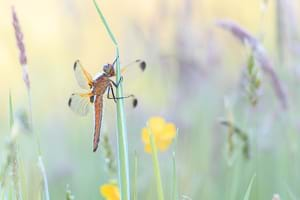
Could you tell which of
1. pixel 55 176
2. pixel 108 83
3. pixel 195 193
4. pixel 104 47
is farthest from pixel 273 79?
pixel 104 47

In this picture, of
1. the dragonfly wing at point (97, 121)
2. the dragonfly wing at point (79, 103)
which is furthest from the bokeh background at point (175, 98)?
the dragonfly wing at point (97, 121)

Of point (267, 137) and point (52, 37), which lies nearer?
point (267, 137)

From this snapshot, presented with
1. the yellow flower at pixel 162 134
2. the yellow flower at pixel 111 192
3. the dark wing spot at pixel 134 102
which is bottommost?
the yellow flower at pixel 111 192

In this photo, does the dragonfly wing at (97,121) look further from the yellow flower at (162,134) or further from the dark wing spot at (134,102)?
the yellow flower at (162,134)

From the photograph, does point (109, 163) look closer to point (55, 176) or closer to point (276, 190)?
point (276, 190)

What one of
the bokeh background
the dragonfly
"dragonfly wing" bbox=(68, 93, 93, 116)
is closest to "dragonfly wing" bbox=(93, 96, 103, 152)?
the dragonfly

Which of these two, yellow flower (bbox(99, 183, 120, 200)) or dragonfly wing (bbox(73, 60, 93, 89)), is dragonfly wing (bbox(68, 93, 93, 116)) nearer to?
dragonfly wing (bbox(73, 60, 93, 89))

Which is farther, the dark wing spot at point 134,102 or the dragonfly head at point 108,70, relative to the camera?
the dark wing spot at point 134,102
